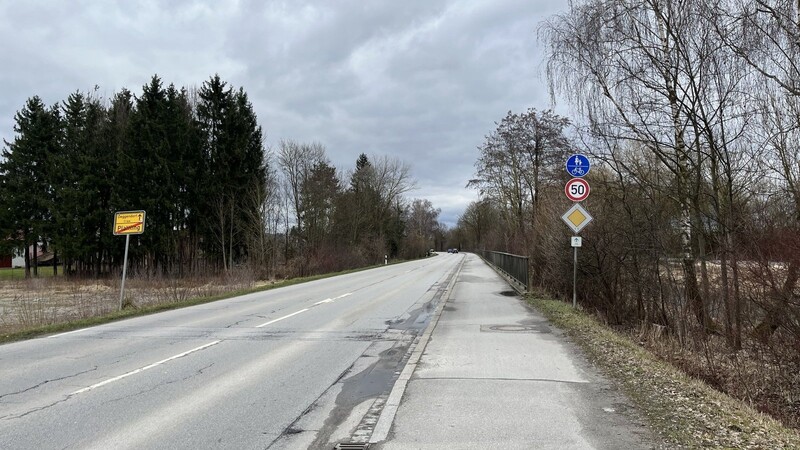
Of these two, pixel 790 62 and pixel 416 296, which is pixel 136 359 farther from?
pixel 416 296

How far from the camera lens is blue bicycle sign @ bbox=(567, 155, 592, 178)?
40.4ft

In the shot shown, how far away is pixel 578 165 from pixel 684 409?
817 cm

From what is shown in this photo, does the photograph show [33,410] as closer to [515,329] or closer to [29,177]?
[515,329]

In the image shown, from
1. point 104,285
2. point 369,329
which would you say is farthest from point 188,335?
point 104,285

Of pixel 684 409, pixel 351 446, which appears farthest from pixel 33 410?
pixel 684 409

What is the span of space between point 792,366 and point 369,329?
25.4 ft

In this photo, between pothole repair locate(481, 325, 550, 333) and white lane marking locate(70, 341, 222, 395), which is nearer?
white lane marking locate(70, 341, 222, 395)

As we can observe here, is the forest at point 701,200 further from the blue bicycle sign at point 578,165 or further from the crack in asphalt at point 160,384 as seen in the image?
the crack in asphalt at point 160,384

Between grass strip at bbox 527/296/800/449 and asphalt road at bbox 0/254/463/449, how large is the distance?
2873 mm

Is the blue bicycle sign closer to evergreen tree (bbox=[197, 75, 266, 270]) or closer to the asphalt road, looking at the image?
the asphalt road

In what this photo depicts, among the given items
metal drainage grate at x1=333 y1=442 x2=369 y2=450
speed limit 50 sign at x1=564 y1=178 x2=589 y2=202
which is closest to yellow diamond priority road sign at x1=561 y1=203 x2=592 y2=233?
speed limit 50 sign at x1=564 y1=178 x2=589 y2=202

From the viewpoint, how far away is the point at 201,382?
6984 mm

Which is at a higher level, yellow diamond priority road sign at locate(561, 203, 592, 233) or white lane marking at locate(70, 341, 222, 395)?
yellow diamond priority road sign at locate(561, 203, 592, 233)

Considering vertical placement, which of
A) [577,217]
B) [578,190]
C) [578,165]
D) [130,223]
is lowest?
[577,217]
